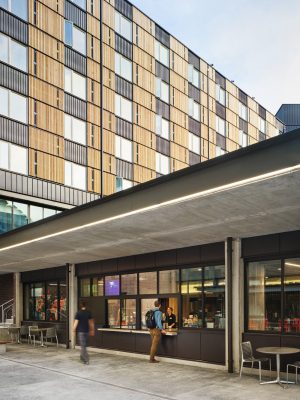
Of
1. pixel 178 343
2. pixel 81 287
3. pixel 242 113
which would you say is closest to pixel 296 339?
pixel 178 343

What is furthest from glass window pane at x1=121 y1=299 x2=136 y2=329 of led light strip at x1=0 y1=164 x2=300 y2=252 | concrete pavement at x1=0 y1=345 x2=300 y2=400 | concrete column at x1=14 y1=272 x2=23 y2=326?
concrete column at x1=14 y1=272 x2=23 y2=326

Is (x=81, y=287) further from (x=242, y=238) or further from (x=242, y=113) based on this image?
(x=242, y=113)

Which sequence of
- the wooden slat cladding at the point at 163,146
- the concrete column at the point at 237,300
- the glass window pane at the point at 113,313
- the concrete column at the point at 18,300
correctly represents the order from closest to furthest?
the concrete column at the point at 237,300
the glass window pane at the point at 113,313
the concrete column at the point at 18,300
the wooden slat cladding at the point at 163,146

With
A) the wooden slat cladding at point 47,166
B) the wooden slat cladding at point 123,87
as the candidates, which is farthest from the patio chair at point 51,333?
the wooden slat cladding at point 123,87

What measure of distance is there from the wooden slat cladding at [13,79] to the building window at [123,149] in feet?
25.7

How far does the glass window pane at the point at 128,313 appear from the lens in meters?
16.6

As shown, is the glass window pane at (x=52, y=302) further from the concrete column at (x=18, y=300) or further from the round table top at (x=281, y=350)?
the round table top at (x=281, y=350)

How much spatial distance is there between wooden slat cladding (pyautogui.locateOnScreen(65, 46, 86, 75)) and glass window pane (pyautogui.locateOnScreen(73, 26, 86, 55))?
39 cm

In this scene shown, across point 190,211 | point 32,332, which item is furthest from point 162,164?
point 190,211

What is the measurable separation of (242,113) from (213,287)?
3841 cm

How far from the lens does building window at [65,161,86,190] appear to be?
31.3 metres

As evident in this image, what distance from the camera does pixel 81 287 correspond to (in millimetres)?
19281

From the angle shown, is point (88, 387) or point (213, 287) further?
point (213, 287)

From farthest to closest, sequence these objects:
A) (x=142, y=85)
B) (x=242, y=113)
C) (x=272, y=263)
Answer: (x=242, y=113)
(x=142, y=85)
(x=272, y=263)
